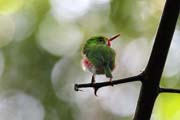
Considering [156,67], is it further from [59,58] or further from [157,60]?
[59,58]

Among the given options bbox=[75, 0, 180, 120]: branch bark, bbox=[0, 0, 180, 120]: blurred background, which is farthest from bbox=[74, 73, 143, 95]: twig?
bbox=[0, 0, 180, 120]: blurred background

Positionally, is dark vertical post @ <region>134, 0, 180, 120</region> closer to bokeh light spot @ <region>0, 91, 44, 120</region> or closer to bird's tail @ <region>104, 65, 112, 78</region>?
bird's tail @ <region>104, 65, 112, 78</region>

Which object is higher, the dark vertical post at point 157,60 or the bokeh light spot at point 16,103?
the dark vertical post at point 157,60

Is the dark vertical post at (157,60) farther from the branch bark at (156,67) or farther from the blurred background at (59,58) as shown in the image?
the blurred background at (59,58)

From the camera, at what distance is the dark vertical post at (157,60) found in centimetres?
52

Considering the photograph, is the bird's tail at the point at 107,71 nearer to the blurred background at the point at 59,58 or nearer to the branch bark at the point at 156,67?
the branch bark at the point at 156,67

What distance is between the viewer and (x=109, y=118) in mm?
4730

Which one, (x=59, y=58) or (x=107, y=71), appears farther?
(x=59, y=58)

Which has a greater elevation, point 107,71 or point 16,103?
point 107,71

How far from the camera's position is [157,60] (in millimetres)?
545

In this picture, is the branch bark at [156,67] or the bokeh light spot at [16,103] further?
the bokeh light spot at [16,103]

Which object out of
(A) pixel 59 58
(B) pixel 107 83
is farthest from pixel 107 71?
(A) pixel 59 58

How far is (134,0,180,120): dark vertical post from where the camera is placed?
519 mm

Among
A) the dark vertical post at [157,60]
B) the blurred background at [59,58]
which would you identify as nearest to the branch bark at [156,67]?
the dark vertical post at [157,60]
